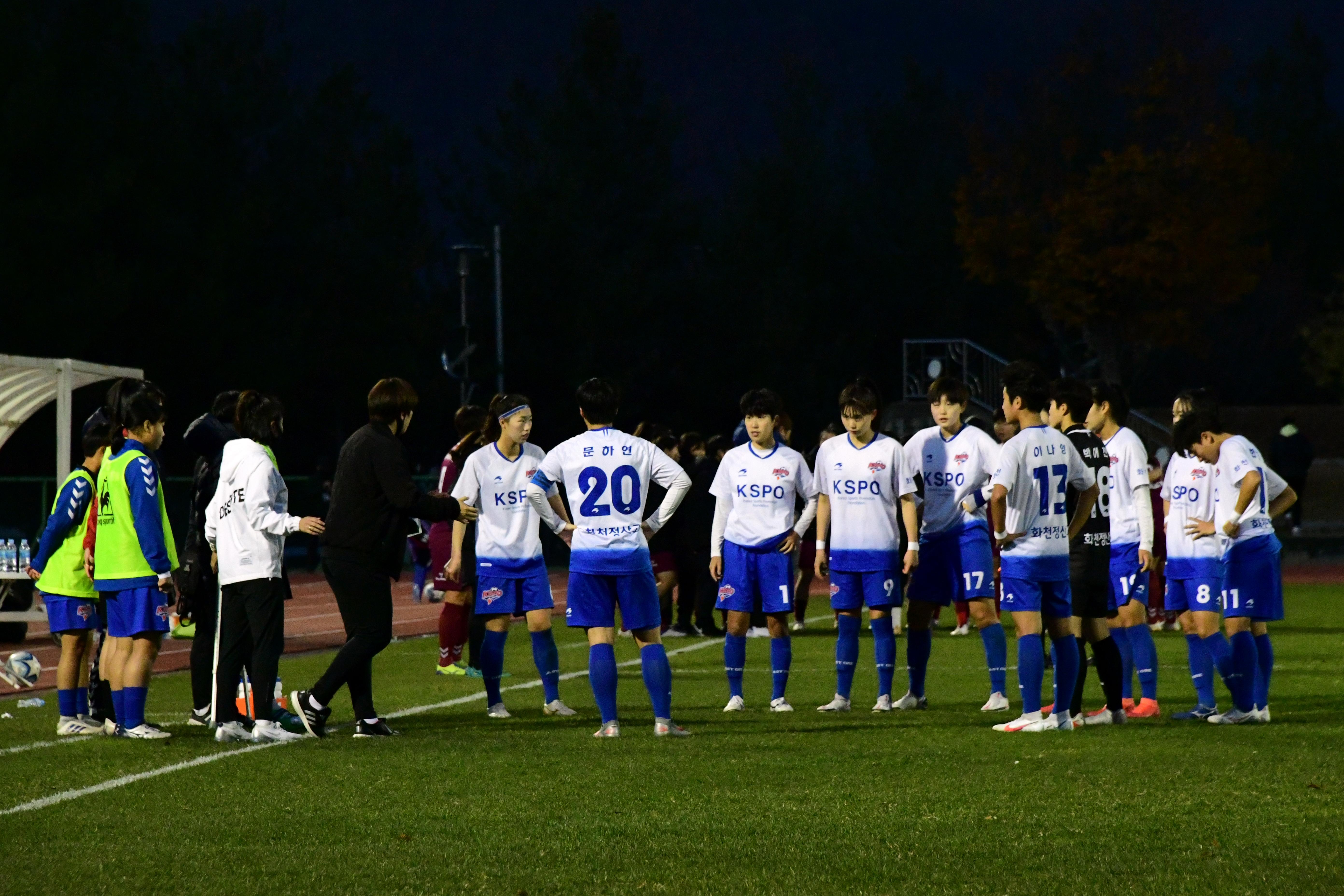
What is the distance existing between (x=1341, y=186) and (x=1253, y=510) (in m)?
51.1

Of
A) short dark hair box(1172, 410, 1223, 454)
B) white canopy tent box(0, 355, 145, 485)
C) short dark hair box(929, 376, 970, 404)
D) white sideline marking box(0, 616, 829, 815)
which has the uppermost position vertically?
white canopy tent box(0, 355, 145, 485)

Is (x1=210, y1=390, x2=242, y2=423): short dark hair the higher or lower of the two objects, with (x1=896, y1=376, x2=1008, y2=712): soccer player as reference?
higher

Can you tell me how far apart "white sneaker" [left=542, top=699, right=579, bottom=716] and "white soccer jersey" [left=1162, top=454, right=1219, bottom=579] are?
12.2ft

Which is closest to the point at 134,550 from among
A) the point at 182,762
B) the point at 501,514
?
the point at 182,762

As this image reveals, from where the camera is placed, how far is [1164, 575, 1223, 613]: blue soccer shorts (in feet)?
33.0

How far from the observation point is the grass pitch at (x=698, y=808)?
20.3 feet

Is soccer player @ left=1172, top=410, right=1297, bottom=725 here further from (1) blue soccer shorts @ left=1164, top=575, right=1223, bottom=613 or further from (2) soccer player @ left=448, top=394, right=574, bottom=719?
(2) soccer player @ left=448, top=394, right=574, bottom=719

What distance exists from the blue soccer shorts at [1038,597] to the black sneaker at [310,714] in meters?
3.79

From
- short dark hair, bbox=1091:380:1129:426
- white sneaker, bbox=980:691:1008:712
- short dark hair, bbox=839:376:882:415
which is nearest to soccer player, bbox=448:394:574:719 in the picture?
short dark hair, bbox=839:376:882:415

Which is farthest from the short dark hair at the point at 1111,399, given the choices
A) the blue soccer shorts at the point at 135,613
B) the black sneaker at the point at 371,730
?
the blue soccer shorts at the point at 135,613

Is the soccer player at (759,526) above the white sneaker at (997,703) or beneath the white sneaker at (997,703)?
above

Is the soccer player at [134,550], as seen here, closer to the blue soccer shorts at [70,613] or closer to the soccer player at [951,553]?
the blue soccer shorts at [70,613]

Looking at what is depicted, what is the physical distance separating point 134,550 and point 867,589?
171 inches

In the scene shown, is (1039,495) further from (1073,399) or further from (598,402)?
(598,402)
